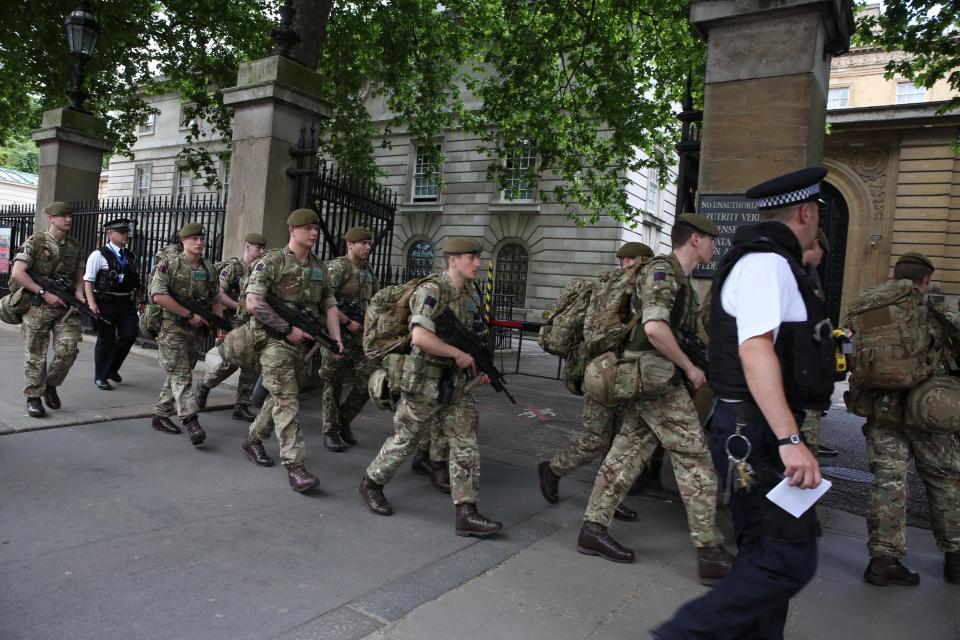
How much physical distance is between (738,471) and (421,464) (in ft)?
11.2

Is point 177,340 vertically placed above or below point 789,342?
below

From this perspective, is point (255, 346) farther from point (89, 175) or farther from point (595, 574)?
point (89, 175)

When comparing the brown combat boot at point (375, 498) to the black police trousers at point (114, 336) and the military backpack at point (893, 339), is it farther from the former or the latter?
the black police trousers at point (114, 336)

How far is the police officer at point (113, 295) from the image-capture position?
7476 millimetres

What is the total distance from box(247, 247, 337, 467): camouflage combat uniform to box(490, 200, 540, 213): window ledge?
64.0ft

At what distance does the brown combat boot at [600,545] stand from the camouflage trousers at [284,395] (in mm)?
2078

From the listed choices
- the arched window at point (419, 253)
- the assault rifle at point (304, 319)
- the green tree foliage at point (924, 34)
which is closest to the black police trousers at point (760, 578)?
the assault rifle at point (304, 319)

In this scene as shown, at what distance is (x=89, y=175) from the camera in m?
12.2

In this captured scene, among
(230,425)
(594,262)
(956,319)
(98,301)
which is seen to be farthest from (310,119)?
(594,262)

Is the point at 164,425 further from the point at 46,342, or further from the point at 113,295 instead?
the point at 113,295

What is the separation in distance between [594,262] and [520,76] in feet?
35.8

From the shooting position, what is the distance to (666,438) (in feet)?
12.4

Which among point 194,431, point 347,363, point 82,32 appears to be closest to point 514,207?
point 82,32

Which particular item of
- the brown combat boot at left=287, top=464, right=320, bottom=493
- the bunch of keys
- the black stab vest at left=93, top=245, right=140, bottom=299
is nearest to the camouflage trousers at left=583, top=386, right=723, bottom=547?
the bunch of keys
